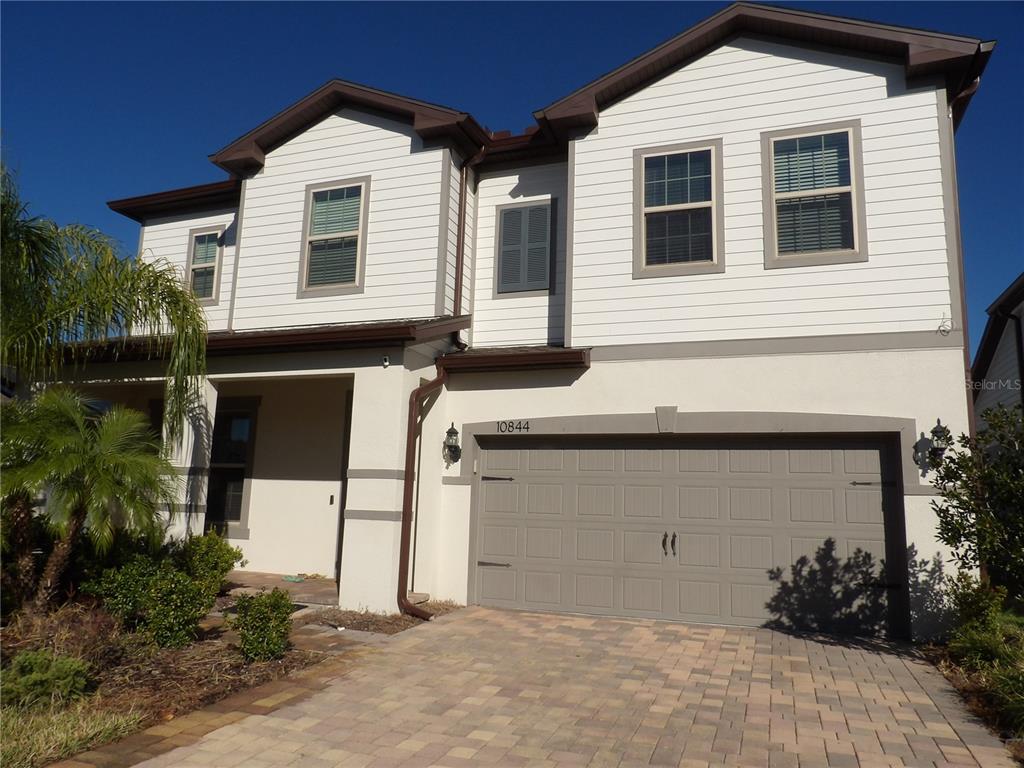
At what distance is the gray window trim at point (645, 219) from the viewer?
9820 mm

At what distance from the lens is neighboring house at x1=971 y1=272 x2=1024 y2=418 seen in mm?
14930

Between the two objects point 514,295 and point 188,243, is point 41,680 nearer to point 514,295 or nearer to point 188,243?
point 514,295

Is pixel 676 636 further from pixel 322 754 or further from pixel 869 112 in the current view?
pixel 869 112

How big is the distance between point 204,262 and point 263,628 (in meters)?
8.63

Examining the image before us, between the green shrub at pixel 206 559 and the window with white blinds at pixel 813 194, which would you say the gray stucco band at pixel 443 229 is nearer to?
the green shrub at pixel 206 559

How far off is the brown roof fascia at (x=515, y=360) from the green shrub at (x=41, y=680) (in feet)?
19.3

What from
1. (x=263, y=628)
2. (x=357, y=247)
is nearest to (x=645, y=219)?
(x=357, y=247)

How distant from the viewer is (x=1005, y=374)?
16.1 meters

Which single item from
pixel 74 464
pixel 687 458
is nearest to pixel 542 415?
pixel 687 458

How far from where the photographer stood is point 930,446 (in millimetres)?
8484

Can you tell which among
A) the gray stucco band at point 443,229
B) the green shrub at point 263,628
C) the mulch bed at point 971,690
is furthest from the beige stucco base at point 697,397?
the green shrub at point 263,628

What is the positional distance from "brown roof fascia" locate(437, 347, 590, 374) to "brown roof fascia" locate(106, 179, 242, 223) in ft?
17.5

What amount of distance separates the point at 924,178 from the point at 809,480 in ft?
12.8

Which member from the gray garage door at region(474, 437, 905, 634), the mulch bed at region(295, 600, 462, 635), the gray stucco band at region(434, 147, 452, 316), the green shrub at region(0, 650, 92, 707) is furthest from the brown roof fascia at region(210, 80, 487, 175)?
the green shrub at region(0, 650, 92, 707)
